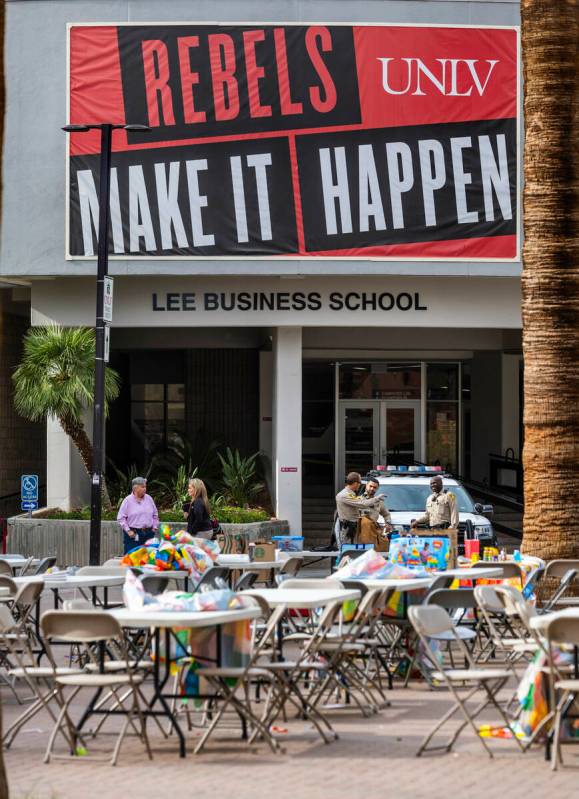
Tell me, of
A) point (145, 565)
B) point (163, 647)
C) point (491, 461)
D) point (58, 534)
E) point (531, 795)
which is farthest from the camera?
point (491, 461)

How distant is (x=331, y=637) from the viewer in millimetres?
11289

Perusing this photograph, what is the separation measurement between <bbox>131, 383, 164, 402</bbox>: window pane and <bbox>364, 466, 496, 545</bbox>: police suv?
1400cm

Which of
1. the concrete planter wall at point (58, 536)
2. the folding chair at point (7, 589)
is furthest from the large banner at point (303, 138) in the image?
the folding chair at point (7, 589)

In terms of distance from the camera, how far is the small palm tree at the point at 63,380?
25562mm

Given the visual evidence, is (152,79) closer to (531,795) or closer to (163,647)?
(163,647)

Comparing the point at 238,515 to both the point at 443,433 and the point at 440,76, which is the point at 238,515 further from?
the point at 443,433

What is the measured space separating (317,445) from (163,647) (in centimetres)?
2473

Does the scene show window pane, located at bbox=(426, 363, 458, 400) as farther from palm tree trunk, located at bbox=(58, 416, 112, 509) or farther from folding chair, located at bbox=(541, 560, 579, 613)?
folding chair, located at bbox=(541, 560, 579, 613)

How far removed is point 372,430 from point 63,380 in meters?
10.4

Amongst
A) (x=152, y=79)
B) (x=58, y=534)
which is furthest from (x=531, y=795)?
(x=152, y=79)

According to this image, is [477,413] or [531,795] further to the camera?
[477,413]

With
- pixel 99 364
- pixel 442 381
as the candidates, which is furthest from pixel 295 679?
pixel 442 381

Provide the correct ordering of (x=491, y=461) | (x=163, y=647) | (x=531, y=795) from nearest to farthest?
(x=531, y=795) → (x=163, y=647) → (x=491, y=461)

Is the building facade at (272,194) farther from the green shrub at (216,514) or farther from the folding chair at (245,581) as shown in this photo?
the folding chair at (245,581)
